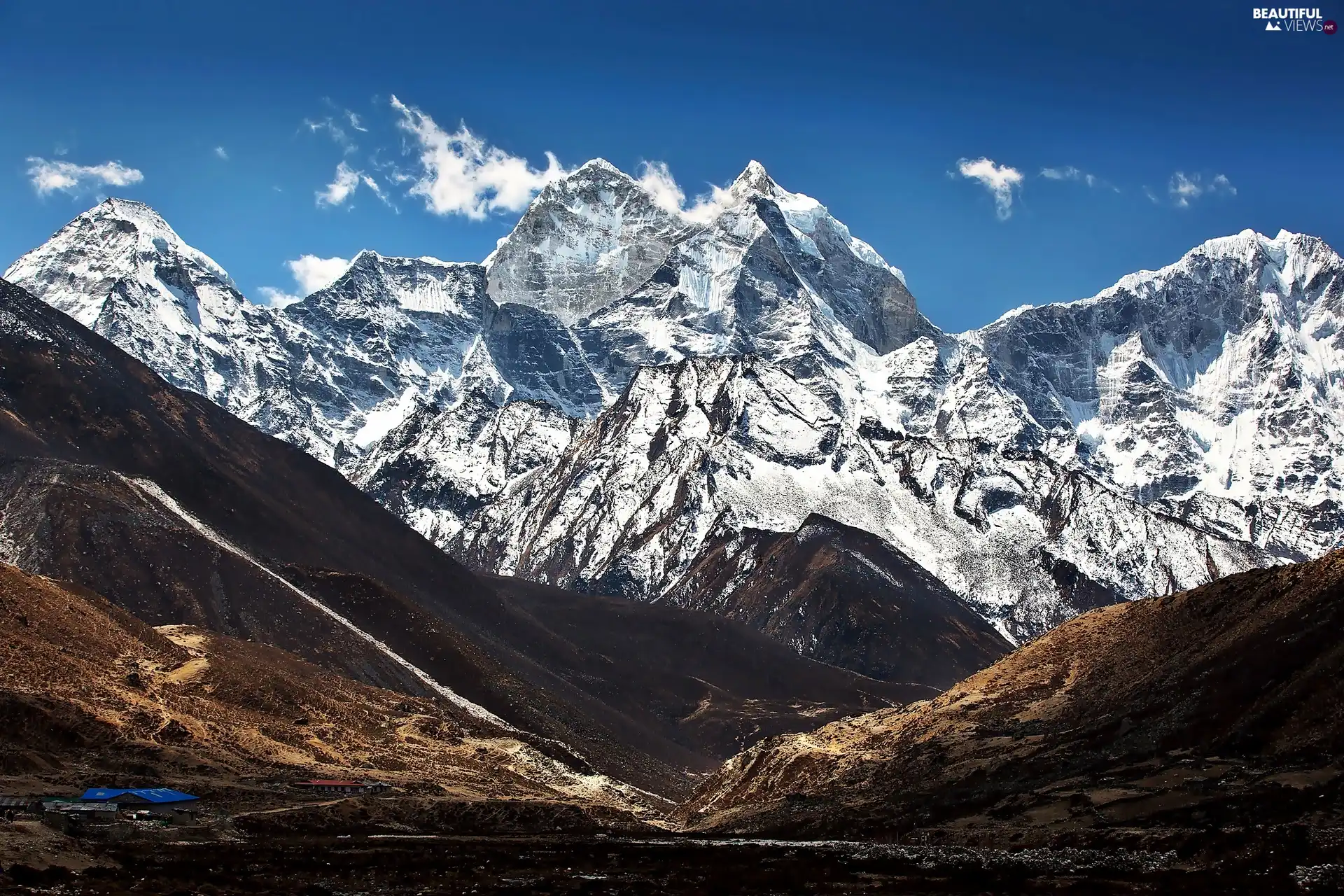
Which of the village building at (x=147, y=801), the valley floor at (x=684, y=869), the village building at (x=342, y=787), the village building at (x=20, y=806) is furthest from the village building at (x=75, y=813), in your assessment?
the village building at (x=342, y=787)

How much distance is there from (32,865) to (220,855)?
57.4ft

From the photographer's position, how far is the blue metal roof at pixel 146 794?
113062 mm

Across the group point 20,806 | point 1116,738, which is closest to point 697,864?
point 1116,738

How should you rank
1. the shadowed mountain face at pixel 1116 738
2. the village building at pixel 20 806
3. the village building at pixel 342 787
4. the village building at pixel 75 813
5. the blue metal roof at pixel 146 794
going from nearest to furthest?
the village building at pixel 20 806, the shadowed mountain face at pixel 1116 738, the village building at pixel 75 813, the blue metal roof at pixel 146 794, the village building at pixel 342 787

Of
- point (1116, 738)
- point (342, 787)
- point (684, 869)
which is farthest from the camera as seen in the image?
point (342, 787)

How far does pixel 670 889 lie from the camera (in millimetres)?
82562

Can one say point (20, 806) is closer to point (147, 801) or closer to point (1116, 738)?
point (147, 801)

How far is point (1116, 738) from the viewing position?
398ft

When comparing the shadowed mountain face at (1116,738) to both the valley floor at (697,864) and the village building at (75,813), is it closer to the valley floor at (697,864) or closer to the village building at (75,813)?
the valley floor at (697,864)

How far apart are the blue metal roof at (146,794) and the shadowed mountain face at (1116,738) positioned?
169ft

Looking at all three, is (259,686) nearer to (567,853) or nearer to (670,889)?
(567,853)

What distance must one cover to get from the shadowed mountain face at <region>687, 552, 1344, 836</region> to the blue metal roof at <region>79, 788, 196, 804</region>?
51.5m

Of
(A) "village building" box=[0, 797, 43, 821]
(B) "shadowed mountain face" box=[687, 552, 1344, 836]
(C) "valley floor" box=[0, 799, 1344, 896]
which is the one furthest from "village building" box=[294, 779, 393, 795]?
(A) "village building" box=[0, 797, 43, 821]

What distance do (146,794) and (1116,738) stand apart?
80468mm
